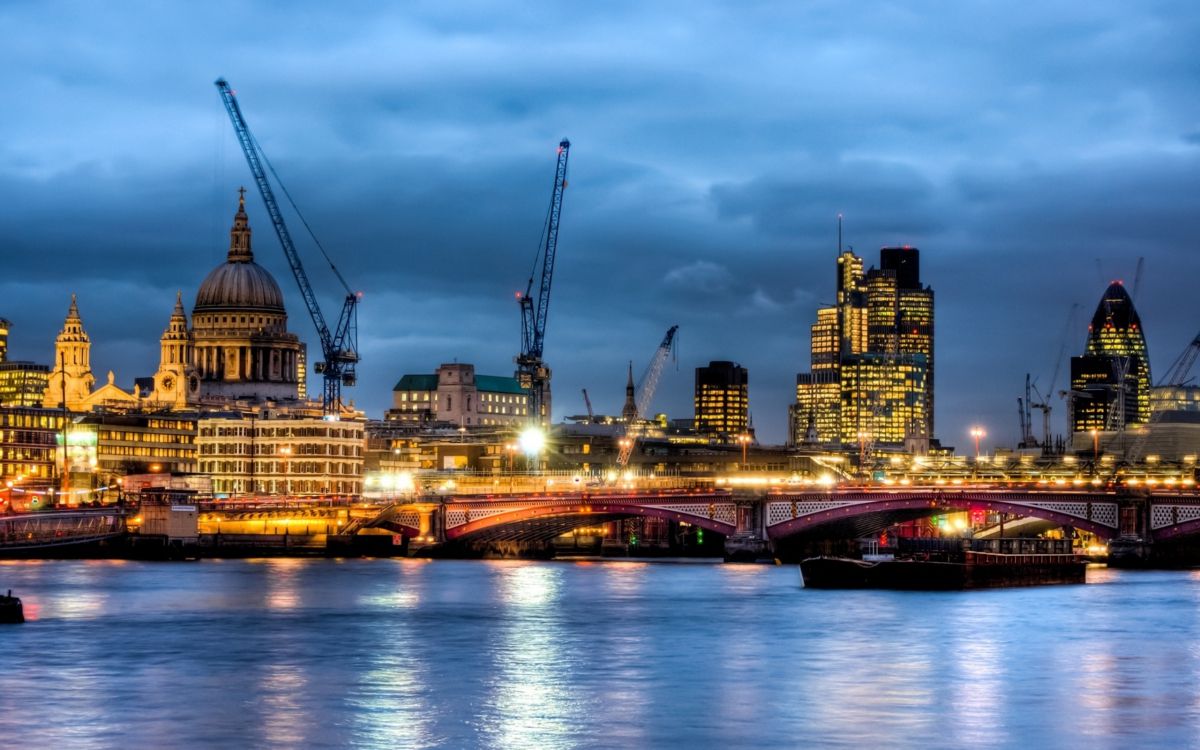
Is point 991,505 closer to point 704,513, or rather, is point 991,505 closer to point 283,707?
point 704,513

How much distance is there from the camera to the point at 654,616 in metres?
99.1

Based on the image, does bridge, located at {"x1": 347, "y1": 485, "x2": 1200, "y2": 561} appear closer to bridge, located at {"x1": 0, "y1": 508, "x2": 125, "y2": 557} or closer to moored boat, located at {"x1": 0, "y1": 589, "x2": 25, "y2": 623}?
bridge, located at {"x1": 0, "y1": 508, "x2": 125, "y2": 557}

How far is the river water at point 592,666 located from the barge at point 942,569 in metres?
2.81

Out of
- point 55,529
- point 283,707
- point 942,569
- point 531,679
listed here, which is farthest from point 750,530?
point 283,707

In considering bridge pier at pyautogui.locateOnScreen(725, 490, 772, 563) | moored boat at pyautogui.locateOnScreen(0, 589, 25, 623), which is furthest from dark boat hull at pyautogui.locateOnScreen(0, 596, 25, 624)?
bridge pier at pyautogui.locateOnScreen(725, 490, 772, 563)

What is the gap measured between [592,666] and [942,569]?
4901cm

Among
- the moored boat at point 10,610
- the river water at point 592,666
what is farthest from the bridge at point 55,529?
the moored boat at point 10,610

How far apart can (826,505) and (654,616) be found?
175 feet

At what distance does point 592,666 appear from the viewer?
7644 centimetres

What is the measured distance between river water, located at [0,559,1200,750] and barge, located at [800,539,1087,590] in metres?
2.81

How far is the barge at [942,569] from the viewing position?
12094cm

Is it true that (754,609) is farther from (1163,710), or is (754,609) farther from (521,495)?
(521,495)

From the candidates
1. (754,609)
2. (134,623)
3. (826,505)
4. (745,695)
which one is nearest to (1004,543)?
(826,505)

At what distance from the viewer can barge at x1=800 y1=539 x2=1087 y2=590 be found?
12094 centimetres
